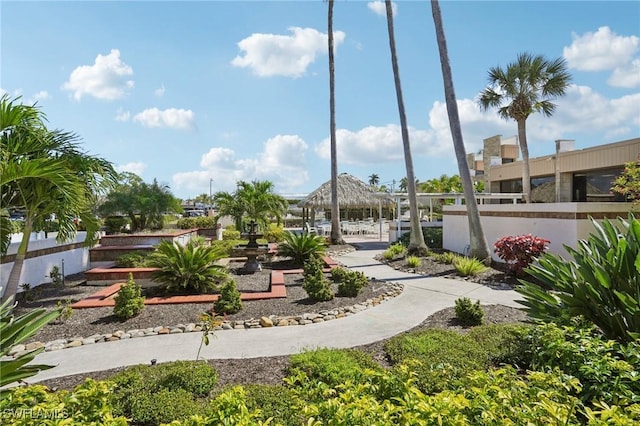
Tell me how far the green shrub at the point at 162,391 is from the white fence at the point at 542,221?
6.43 metres

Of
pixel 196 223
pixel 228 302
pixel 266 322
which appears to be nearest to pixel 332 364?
pixel 266 322

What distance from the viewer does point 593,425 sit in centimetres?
181

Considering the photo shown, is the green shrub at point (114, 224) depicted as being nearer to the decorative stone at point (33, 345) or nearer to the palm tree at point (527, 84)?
the decorative stone at point (33, 345)

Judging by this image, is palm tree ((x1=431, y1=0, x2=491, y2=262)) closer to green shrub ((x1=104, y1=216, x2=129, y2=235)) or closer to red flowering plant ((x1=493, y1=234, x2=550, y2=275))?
red flowering plant ((x1=493, y1=234, x2=550, y2=275))

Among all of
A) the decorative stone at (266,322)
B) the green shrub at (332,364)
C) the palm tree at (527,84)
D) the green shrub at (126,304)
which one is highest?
the palm tree at (527,84)

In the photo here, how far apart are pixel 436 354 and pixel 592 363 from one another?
64.6 inches

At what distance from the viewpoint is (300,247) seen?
1198cm

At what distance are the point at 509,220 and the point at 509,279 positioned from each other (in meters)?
3.27

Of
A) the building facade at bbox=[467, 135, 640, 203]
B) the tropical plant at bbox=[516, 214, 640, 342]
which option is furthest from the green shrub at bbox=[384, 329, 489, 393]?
the building facade at bbox=[467, 135, 640, 203]

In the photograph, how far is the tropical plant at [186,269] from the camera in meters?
7.74

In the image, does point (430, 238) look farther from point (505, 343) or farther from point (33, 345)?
point (33, 345)

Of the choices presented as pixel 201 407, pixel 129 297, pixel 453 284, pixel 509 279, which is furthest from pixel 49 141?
pixel 509 279

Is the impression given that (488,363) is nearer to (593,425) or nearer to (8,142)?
(593,425)

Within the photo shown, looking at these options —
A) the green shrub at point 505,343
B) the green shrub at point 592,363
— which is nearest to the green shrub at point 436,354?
the green shrub at point 505,343
